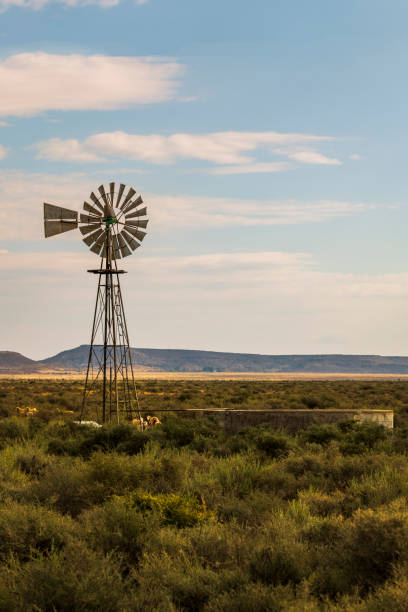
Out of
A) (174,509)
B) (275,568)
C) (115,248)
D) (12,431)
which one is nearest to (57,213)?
(115,248)

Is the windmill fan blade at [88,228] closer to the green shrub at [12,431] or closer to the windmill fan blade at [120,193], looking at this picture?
the windmill fan blade at [120,193]

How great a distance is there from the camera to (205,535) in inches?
341

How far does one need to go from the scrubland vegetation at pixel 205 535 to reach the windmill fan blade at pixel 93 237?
10.3 m

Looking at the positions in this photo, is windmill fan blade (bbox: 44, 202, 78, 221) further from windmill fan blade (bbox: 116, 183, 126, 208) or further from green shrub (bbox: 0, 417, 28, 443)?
green shrub (bbox: 0, 417, 28, 443)

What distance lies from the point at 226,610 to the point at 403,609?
1548 mm

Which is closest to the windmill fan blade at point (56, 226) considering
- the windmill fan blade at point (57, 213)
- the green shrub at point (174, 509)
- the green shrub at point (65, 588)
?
the windmill fan blade at point (57, 213)


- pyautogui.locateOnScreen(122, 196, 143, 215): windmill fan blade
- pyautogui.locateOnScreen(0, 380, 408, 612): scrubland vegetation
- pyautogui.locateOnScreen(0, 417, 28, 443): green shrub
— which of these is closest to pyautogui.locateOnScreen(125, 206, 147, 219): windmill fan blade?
pyautogui.locateOnScreen(122, 196, 143, 215): windmill fan blade

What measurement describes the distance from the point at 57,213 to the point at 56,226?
430 mm

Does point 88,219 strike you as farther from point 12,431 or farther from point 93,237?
point 12,431

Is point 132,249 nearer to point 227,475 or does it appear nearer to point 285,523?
point 227,475

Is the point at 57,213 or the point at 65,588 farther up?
the point at 57,213

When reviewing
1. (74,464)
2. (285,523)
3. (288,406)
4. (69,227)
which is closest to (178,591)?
(285,523)

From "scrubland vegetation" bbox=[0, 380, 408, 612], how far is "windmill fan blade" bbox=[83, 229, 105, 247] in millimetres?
10282

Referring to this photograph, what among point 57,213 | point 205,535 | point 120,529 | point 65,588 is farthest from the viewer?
point 57,213
